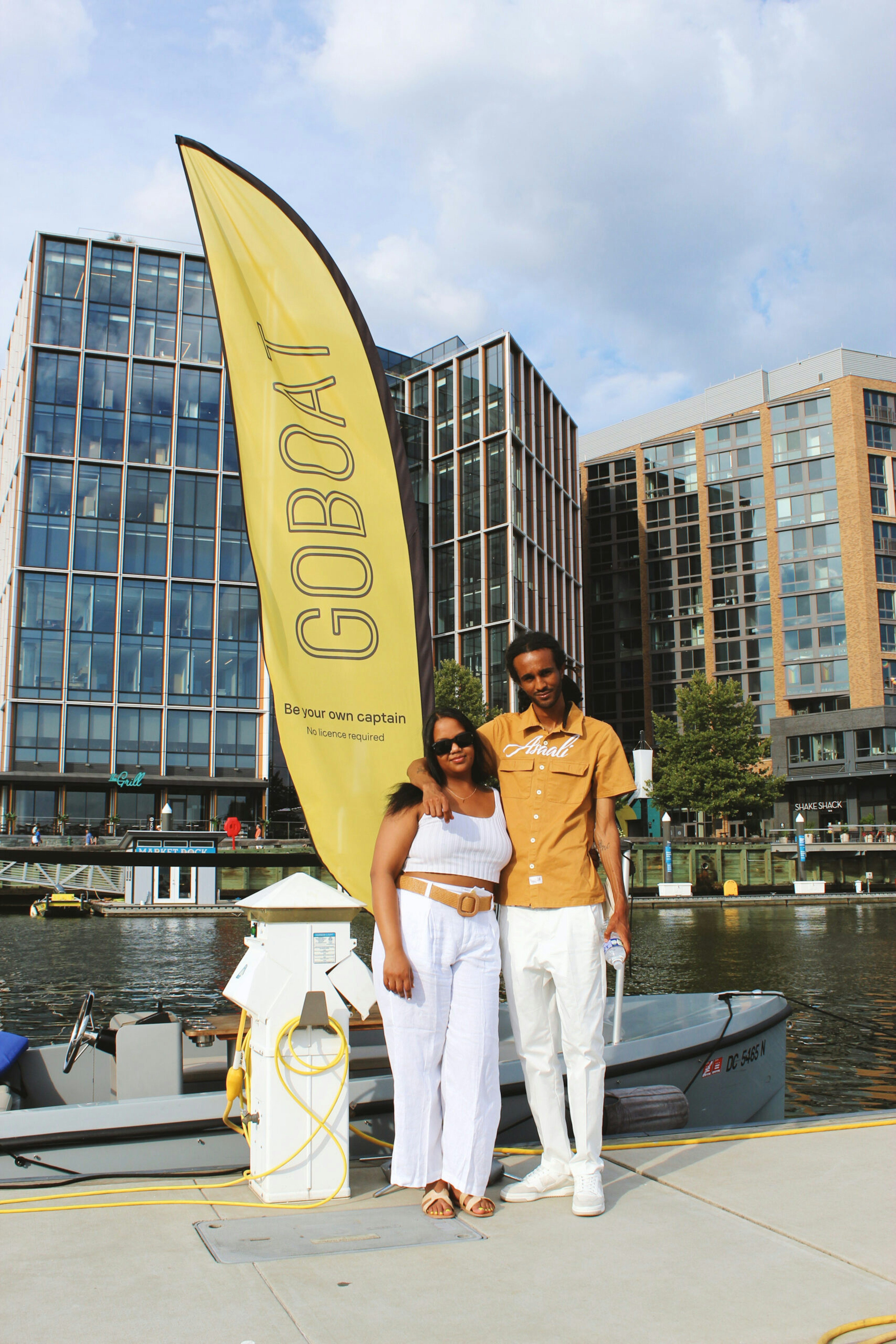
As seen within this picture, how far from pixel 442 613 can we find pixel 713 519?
2335 centimetres

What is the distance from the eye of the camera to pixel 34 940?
26.9 m

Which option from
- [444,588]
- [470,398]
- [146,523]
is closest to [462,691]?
[444,588]

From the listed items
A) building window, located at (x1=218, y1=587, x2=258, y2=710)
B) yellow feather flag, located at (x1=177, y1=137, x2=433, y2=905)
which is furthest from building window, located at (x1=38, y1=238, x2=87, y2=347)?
yellow feather flag, located at (x1=177, y1=137, x2=433, y2=905)

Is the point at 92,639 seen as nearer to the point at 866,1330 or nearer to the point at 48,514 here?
the point at 48,514

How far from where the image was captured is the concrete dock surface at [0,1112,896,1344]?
264 cm

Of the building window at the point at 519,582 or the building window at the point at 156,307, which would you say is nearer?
the building window at the point at 156,307

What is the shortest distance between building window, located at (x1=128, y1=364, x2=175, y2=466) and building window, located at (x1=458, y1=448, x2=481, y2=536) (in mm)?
17551

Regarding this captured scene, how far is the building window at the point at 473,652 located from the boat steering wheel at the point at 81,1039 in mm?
53483

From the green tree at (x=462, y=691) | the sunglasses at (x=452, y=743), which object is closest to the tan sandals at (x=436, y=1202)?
the sunglasses at (x=452, y=743)

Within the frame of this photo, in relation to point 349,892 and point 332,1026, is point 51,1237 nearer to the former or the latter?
point 332,1026

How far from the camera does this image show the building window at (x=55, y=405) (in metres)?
55.0

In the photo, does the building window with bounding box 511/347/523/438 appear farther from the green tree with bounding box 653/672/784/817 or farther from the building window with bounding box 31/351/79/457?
the building window with bounding box 31/351/79/457

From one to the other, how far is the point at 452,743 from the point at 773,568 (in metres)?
67.9

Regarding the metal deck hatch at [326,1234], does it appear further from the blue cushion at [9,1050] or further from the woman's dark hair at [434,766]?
the blue cushion at [9,1050]
